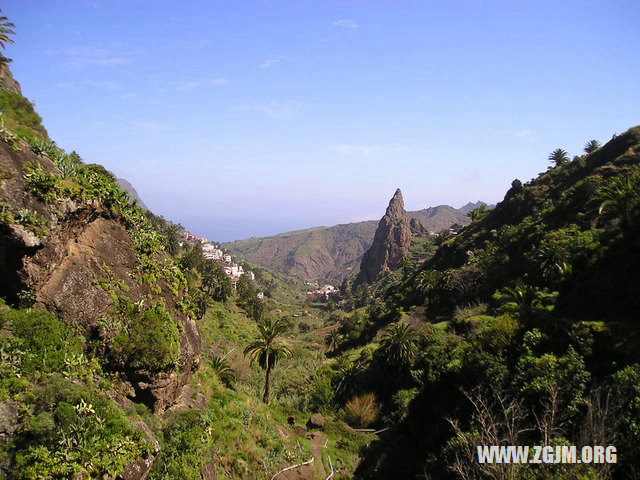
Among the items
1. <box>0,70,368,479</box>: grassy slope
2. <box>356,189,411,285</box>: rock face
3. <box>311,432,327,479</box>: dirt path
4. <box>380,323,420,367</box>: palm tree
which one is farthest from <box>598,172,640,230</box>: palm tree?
<box>356,189,411,285</box>: rock face

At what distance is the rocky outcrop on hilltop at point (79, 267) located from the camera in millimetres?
→ 11273

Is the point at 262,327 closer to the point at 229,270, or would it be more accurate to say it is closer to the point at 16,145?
the point at 16,145

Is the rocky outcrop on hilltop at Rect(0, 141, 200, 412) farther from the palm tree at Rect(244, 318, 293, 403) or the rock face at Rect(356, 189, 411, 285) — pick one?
the rock face at Rect(356, 189, 411, 285)

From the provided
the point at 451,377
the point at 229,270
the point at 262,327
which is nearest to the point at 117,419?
the point at 451,377

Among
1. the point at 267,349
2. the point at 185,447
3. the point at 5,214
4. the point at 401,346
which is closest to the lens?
the point at 5,214

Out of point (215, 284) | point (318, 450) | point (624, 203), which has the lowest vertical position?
point (318, 450)

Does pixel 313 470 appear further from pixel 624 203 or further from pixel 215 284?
pixel 215 284

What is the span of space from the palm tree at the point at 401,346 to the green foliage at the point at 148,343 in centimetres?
2559

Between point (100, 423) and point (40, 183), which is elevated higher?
point (40, 183)

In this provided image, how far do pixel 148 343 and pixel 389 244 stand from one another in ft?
523

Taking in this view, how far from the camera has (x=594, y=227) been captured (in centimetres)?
3653

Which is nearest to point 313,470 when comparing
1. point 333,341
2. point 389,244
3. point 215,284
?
point 333,341

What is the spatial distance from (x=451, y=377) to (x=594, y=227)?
29.3 metres

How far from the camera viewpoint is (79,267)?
1327cm
